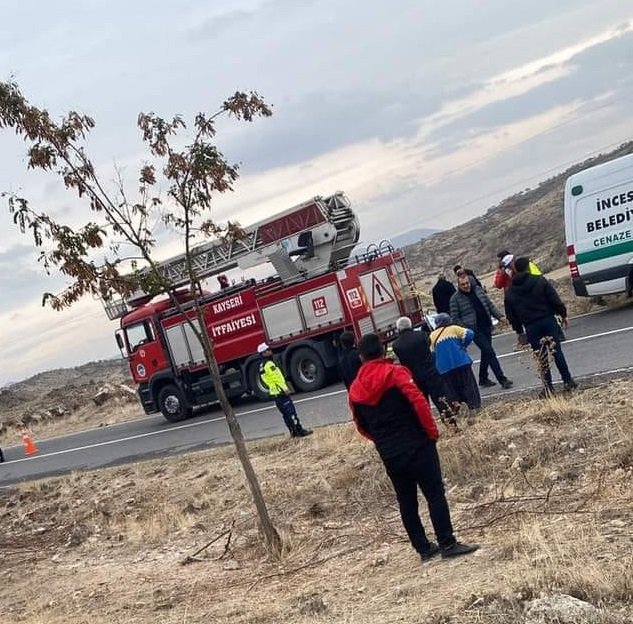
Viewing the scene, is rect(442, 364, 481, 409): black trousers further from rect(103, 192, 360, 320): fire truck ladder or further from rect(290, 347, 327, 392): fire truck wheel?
rect(103, 192, 360, 320): fire truck ladder

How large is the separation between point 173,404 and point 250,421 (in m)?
4.60

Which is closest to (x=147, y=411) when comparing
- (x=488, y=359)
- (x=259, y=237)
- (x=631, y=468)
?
(x=259, y=237)

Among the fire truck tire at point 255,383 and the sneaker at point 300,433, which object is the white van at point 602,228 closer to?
the sneaker at point 300,433

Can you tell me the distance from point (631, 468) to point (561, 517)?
941 mm

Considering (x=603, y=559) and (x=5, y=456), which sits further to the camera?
(x=5, y=456)

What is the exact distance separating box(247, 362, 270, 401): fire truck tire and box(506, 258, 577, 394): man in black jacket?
10131mm

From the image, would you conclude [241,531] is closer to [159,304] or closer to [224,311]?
[224,311]

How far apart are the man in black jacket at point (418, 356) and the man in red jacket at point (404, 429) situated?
2.71 meters

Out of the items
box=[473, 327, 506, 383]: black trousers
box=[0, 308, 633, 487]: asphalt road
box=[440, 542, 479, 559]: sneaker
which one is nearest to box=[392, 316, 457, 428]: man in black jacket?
box=[0, 308, 633, 487]: asphalt road

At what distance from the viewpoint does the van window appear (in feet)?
66.9

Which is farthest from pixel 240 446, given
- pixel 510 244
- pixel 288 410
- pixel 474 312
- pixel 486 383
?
pixel 510 244

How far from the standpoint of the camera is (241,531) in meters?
8.76

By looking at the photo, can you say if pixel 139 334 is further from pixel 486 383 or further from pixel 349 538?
pixel 349 538

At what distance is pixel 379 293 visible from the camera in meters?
18.1
